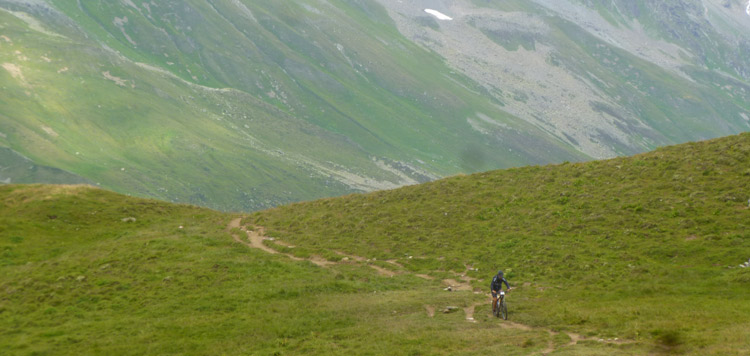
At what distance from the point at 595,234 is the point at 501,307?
56.7 ft

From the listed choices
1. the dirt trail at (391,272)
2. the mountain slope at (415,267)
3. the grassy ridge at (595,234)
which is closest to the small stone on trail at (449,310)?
the mountain slope at (415,267)

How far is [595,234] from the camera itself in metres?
47.5

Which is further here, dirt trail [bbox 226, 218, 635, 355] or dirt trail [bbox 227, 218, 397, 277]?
dirt trail [bbox 227, 218, 397, 277]

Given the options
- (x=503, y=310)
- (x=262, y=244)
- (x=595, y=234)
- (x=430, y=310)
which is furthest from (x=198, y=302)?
(x=595, y=234)

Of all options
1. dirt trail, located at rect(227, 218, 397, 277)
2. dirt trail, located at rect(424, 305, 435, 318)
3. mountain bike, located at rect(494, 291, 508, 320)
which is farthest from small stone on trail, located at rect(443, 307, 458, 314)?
dirt trail, located at rect(227, 218, 397, 277)

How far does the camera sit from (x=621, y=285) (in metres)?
38.3

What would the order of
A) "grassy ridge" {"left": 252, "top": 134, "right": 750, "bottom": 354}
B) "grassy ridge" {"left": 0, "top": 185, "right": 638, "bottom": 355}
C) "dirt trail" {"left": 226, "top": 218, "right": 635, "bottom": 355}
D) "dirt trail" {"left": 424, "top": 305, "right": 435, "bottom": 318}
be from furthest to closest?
"dirt trail" {"left": 424, "top": 305, "right": 435, "bottom": 318}
"grassy ridge" {"left": 252, "top": 134, "right": 750, "bottom": 354}
"grassy ridge" {"left": 0, "top": 185, "right": 638, "bottom": 355}
"dirt trail" {"left": 226, "top": 218, "right": 635, "bottom": 355}

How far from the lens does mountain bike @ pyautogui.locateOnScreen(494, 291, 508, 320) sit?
1345 inches

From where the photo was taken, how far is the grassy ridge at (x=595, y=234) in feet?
106

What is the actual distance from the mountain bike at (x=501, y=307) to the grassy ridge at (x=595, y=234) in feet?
3.33

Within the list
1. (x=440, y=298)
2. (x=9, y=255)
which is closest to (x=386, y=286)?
(x=440, y=298)

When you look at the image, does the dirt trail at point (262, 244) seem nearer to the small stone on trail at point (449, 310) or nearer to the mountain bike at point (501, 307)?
the small stone on trail at point (449, 310)

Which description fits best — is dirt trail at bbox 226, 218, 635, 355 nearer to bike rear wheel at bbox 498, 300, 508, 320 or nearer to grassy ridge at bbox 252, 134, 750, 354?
bike rear wheel at bbox 498, 300, 508, 320

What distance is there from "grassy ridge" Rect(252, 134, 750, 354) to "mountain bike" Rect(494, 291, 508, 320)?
1.02 metres
